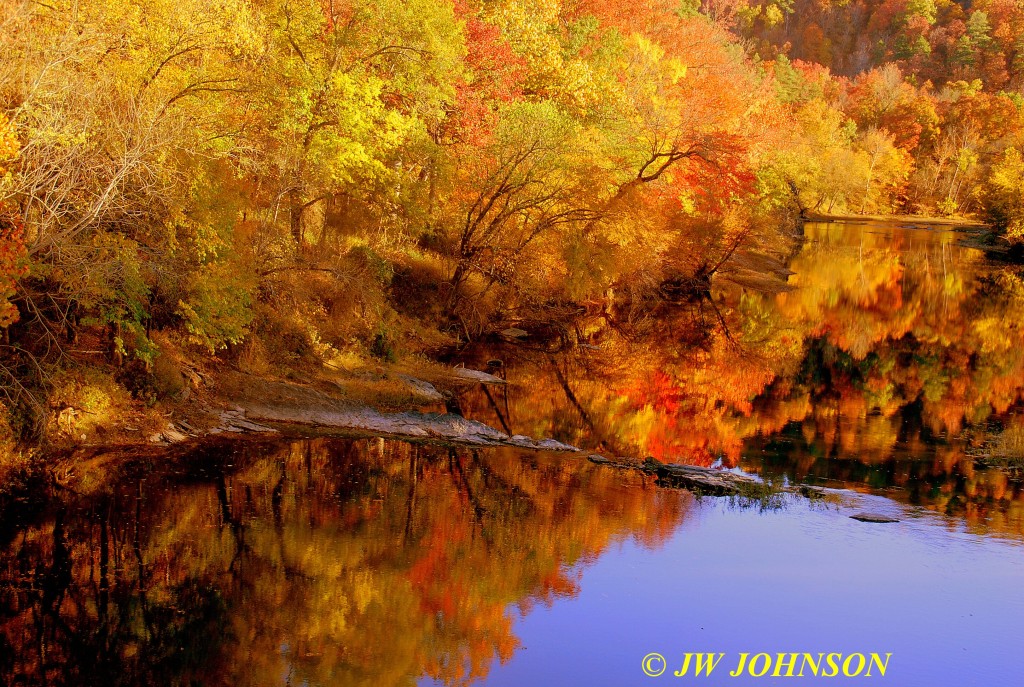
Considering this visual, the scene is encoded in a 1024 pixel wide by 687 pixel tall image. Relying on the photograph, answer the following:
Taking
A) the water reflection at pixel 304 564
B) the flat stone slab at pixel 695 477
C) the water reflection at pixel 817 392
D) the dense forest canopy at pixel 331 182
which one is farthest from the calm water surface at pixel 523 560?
the dense forest canopy at pixel 331 182

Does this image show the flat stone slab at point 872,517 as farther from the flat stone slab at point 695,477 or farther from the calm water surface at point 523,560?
the flat stone slab at point 695,477

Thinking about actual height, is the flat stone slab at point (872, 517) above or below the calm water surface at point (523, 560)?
above

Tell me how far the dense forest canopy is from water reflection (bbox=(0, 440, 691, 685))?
289cm

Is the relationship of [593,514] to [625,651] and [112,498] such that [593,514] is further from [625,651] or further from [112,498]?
[112,498]

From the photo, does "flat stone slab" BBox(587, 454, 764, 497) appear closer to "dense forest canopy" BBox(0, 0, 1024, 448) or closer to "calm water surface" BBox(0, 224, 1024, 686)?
"calm water surface" BBox(0, 224, 1024, 686)

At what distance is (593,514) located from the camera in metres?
14.5

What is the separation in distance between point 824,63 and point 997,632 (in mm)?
177046

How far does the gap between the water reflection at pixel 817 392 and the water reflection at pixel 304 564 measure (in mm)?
4303

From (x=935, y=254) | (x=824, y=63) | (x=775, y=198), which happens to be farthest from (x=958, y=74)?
(x=775, y=198)

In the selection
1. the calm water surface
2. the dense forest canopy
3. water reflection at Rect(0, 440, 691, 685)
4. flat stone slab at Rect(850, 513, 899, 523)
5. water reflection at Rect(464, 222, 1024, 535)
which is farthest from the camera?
water reflection at Rect(464, 222, 1024, 535)

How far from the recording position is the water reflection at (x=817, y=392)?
18.5m

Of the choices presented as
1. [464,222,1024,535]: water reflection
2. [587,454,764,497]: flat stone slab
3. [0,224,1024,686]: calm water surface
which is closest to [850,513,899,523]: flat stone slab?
[0,224,1024,686]: calm water surface

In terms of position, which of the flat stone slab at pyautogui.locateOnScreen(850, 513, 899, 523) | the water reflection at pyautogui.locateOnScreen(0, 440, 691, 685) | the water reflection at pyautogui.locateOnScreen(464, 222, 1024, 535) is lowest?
the water reflection at pyautogui.locateOnScreen(0, 440, 691, 685)

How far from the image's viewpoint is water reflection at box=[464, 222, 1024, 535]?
60.6ft
